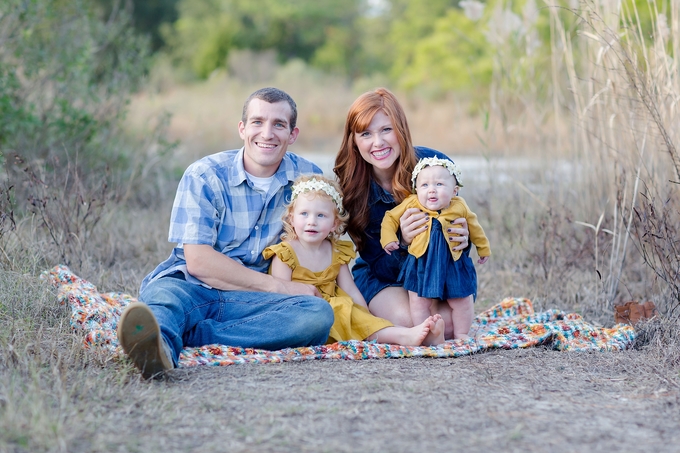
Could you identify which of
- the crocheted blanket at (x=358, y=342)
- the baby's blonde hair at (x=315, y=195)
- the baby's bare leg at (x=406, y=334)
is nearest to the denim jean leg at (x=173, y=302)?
the crocheted blanket at (x=358, y=342)

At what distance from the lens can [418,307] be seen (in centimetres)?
338

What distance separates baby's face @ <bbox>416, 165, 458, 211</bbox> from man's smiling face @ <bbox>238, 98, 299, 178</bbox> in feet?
2.11

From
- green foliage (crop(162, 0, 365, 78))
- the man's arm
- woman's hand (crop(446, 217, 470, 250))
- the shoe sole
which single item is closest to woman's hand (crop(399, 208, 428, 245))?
woman's hand (crop(446, 217, 470, 250))

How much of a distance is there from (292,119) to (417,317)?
106cm

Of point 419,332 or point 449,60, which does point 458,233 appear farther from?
point 449,60

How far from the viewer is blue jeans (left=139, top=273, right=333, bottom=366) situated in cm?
308

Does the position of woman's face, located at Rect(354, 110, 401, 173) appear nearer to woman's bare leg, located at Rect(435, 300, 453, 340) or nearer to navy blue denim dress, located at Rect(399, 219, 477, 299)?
navy blue denim dress, located at Rect(399, 219, 477, 299)

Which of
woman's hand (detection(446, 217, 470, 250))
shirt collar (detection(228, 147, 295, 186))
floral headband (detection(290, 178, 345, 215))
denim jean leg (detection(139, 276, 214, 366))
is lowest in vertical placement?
denim jean leg (detection(139, 276, 214, 366))

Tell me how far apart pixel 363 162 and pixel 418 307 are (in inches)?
29.3

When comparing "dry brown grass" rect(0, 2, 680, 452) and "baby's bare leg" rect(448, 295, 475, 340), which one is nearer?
"dry brown grass" rect(0, 2, 680, 452)

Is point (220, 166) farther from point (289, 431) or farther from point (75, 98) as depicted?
point (75, 98)

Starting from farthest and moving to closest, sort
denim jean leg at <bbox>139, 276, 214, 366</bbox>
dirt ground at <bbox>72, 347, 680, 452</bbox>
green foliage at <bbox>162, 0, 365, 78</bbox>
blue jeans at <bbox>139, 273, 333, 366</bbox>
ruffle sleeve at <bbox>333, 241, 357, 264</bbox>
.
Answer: green foliage at <bbox>162, 0, 365, 78</bbox>, ruffle sleeve at <bbox>333, 241, 357, 264</bbox>, blue jeans at <bbox>139, 273, 333, 366</bbox>, denim jean leg at <bbox>139, 276, 214, 366</bbox>, dirt ground at <bbox>72, 347, 680, 452</bbox>

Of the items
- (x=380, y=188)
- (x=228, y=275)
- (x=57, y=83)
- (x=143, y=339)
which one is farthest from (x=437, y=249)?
(x=57, y=83)

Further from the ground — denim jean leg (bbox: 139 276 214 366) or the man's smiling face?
the man's smiling face
